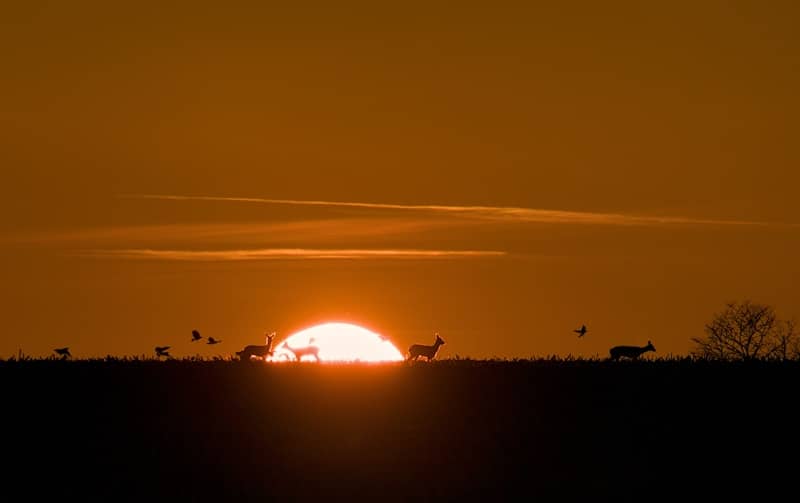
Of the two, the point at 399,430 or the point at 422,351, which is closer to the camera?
the point at 399,430

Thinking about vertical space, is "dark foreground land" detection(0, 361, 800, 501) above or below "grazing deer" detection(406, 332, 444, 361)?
below

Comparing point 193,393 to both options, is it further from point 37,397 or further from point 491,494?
point 491,494

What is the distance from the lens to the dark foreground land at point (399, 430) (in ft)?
101

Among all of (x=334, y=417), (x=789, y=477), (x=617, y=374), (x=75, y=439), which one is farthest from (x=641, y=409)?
(x=75, y=439)

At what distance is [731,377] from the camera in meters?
36.2

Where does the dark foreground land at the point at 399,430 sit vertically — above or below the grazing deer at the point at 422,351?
below

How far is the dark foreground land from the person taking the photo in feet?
101

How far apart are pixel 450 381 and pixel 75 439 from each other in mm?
8923

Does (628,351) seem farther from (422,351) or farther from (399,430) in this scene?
(399,430)

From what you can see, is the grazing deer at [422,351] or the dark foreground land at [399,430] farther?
the grazing deer at [422,351]

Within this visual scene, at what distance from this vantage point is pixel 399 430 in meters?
33.5

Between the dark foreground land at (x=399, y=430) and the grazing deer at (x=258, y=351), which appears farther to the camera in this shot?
the grazing deer at (x=258, y=351)

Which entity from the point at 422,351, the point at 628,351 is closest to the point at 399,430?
the point at 422,351

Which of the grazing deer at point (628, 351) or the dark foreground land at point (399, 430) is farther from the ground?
the grazing deer at point (628, 351)
